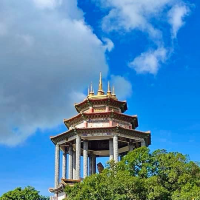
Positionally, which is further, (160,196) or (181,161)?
(181,161)

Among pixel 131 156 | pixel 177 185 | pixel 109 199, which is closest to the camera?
pixel 109 199

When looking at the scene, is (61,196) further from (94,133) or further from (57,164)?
(94,133)

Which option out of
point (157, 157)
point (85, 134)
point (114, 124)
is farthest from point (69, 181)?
point (157, 157)

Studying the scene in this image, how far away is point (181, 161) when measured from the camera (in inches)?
1194

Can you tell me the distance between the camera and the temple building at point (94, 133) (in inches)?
1586

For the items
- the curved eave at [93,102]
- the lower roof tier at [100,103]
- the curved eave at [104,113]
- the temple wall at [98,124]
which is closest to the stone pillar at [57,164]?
the curved eave at [104,113]

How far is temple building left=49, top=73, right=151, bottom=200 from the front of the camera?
132 ft

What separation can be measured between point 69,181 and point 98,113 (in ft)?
26.2

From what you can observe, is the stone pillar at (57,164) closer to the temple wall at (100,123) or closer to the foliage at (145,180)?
the temple wall at (100,123)

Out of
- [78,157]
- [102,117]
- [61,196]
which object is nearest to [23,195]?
[61,196]

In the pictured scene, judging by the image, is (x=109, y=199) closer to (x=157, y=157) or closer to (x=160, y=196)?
(x=160, y=196)

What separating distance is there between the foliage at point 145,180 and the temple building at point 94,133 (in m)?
8.69

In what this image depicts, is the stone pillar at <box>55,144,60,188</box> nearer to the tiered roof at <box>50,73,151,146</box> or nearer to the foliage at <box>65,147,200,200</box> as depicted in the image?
the tiered roof at <box>50,73,151,146</box>

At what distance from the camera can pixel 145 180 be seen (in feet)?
94.6
